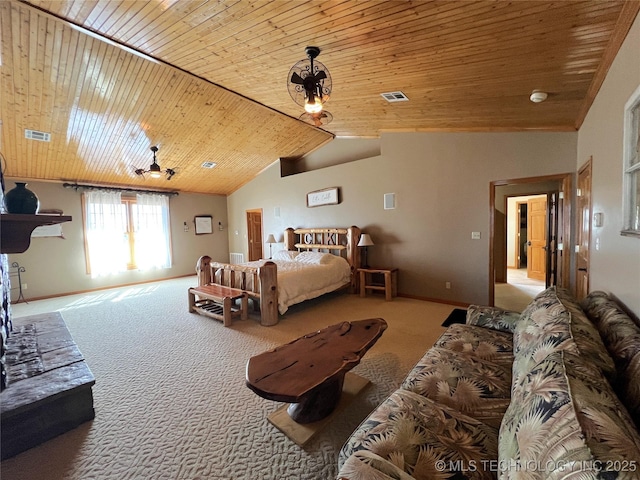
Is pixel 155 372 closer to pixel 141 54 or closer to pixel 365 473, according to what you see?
pixel 365 473

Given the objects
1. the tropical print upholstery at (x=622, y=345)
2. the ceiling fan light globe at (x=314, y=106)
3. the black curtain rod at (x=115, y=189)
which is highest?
the ceiling fan light globe at (x=314, y=106)

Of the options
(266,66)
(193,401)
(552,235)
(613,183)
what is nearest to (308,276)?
(193,401)

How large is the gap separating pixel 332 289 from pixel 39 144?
5320 millimetres

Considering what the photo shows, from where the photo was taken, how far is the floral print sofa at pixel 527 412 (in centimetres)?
69

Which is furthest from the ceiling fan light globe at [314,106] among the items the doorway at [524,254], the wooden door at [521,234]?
the wooden door at [521,234]

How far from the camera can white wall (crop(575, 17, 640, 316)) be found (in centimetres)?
160

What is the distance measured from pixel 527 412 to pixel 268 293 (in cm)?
320

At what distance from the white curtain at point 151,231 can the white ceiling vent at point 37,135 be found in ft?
8.33

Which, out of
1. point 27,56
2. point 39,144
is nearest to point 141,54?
point 27,56

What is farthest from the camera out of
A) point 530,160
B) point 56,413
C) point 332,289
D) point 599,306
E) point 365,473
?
point 332,289

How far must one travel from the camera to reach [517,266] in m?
7.86

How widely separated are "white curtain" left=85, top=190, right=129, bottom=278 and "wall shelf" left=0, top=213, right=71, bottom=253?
197 inches

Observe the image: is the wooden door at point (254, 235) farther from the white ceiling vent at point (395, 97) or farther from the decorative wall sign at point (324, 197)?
the white ceiling vent at point (395, 97)

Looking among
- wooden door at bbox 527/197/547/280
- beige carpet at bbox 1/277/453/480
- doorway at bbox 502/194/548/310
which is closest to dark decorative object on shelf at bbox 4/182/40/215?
beige carpet at bbox 1/277/453/480
